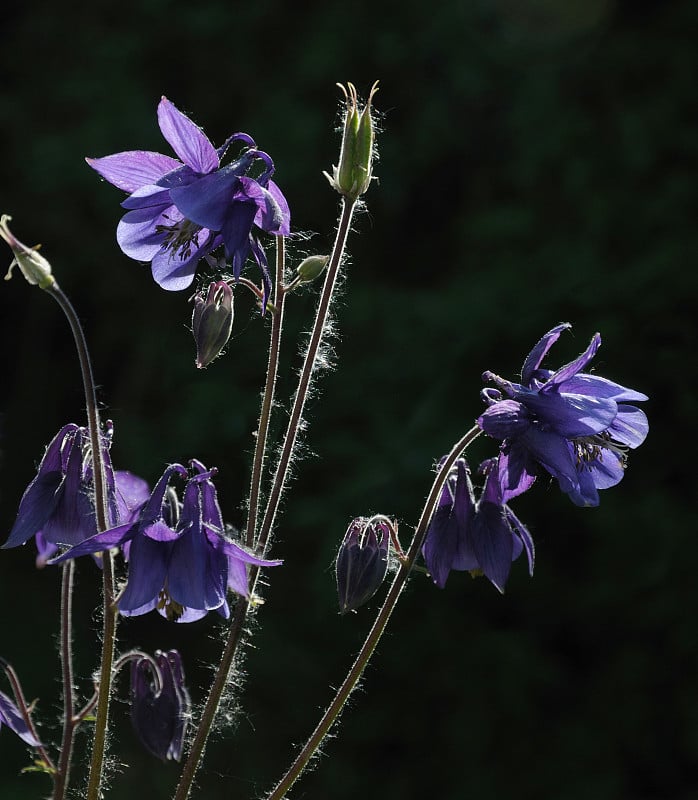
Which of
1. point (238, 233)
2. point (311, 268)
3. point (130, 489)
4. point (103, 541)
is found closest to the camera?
point (103, 541)

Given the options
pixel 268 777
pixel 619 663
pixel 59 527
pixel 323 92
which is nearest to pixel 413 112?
pixel 323 92

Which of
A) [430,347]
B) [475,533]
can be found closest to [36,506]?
[475,533]

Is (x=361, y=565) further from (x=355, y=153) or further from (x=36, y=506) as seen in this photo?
(x=355, y=153)

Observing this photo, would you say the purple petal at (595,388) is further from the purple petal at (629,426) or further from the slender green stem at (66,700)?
the slender green stem at (66,700)

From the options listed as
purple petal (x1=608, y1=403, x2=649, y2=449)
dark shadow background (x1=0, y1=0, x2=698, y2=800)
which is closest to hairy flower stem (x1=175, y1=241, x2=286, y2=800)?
purple petal (x1=608, y1=403, x2=649, y2=449)

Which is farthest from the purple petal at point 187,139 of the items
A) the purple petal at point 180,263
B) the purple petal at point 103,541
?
the purple petal at point 103,541

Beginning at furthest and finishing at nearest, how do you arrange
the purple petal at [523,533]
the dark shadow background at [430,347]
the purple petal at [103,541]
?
the dark shadow background at [430,347] < the purple petal at [523,533] < the purple petal at [103,541]

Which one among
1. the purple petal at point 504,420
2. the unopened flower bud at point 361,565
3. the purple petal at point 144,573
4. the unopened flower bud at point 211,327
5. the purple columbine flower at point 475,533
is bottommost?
the purple petal at point 144,573
